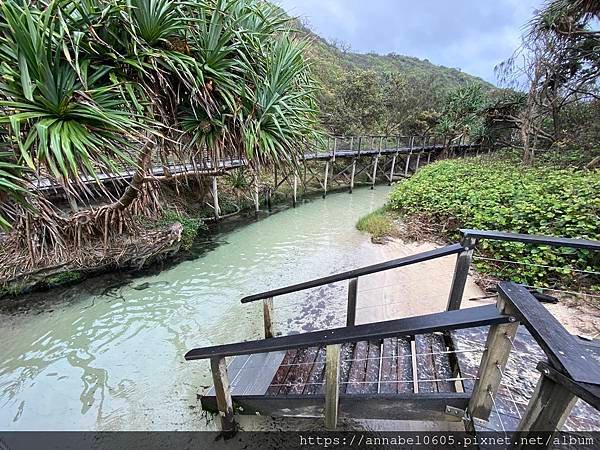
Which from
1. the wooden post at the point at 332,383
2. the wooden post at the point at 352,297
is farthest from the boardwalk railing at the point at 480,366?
the wooden post at the point at 352,297

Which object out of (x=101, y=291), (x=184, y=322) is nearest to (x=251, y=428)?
(x=184, y=322)

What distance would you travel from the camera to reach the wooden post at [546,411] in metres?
0.85

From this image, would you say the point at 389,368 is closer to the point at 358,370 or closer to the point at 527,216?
the point at 358,370

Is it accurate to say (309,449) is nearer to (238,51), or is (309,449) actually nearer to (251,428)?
(251,428)

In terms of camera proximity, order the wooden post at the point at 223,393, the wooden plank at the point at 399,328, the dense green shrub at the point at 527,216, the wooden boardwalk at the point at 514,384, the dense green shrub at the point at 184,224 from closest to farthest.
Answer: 1. the wooden plank at the point at 399,328
2. the wooden boardwalk at the point at 514,384
3. the wooden post at the point at 223,393
4. the dense green shrub at the point at 527,216
5. the dense green shrub at the point at 184,224

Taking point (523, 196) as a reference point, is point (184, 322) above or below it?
below

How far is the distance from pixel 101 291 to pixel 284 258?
139 inches

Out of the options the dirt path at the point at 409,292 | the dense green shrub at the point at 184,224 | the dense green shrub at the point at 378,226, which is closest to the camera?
the dirt path at the point at 409,292

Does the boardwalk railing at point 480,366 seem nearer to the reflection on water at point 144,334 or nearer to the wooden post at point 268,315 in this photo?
the wooden post at point 268,315

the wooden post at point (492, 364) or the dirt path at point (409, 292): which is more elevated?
the wooden post at point (492, 364)

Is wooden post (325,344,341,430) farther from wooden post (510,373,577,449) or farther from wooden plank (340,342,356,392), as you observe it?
wooden post (510,373,577,449)

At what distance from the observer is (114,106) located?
6.57ft

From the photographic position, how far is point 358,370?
8.22ft

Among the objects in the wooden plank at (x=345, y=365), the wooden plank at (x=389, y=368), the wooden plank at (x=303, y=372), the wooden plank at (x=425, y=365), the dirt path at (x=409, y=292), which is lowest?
the dirt path at (x=409, y=292)
